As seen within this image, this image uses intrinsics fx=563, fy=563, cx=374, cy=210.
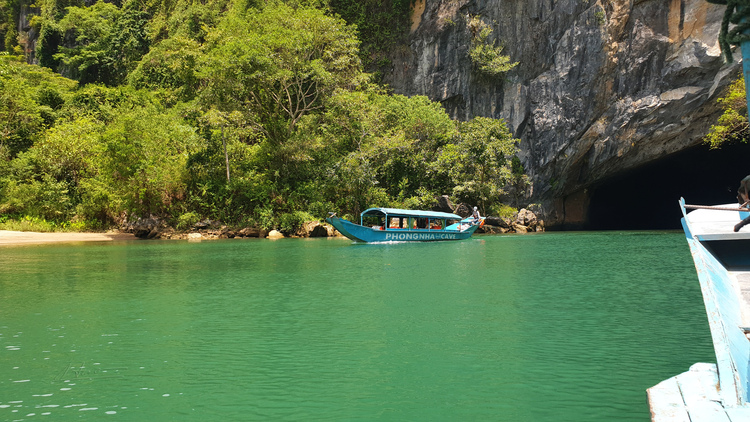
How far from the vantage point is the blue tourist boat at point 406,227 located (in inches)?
936

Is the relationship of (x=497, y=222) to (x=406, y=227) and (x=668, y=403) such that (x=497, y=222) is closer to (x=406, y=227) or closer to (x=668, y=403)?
(x=406, y=227)

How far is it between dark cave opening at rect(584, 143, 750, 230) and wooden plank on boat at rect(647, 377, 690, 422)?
30.0 meters

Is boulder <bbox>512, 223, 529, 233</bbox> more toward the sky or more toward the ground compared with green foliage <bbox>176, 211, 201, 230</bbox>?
more toward the ground

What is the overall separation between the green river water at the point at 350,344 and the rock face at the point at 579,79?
687 inches

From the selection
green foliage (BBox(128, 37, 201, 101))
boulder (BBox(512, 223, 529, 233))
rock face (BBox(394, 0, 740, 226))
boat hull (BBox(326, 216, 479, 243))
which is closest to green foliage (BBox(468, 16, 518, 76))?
rock face (BBox(394, 0, 740, 226))

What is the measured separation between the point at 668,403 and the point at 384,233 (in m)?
20.6

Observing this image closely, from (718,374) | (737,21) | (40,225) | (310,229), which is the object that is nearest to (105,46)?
(40,225)

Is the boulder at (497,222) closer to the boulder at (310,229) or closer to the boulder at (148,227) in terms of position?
the boulder at (310,229)

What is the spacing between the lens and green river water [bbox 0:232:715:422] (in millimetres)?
4527

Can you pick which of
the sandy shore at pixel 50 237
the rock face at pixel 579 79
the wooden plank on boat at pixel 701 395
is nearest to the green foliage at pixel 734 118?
the rock face at pixel 579 79

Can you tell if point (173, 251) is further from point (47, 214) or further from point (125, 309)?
point (47, 214)

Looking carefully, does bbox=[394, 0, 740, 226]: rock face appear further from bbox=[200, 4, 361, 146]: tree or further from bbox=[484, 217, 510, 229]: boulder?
bbox=[200, 4, 361, 146]: tree

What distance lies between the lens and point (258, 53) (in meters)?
27.7

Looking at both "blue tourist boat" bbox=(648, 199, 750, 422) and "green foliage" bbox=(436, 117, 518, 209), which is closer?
"blue tourist boat" bbox=(648, 199, 750, 422)
